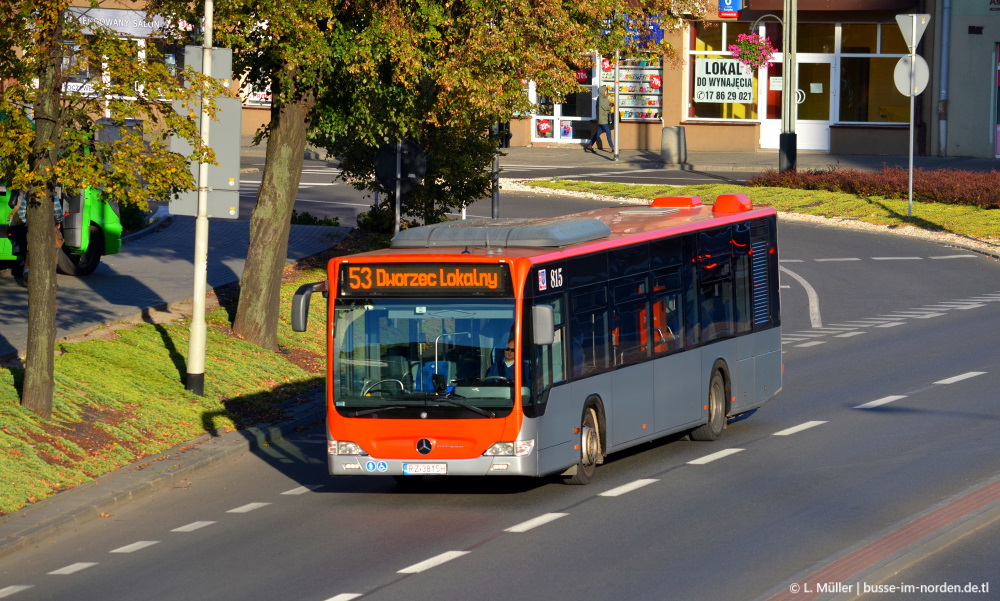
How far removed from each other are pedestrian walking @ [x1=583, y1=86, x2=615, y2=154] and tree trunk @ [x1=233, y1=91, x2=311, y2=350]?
30990mm

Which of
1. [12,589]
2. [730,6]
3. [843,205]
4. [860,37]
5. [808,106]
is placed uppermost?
[730,6]

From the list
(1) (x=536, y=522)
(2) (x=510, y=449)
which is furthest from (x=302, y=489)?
(1) (x=536, y=522)

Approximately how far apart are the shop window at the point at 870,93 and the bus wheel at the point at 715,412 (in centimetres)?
3517

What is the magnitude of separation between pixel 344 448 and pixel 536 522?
194 cm

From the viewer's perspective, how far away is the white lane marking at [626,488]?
12.9 meters

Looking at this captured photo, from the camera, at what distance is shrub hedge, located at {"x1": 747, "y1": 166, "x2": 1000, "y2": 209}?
34.1 meters

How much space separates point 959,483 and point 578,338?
3.42 metres

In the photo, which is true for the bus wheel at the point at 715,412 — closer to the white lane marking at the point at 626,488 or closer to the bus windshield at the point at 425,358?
the white lane marking at the point at 626,488

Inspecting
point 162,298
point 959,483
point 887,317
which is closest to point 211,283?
point 162,298

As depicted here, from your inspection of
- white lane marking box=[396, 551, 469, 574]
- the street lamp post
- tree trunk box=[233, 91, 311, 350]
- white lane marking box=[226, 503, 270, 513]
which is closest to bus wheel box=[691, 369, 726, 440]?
white lane marking box=[226, 503, 270, 513]

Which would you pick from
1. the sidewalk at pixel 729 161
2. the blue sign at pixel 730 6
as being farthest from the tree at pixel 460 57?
the blue sign at pixel 730 6

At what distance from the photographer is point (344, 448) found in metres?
12.9

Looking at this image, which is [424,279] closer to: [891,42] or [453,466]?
[453,466]

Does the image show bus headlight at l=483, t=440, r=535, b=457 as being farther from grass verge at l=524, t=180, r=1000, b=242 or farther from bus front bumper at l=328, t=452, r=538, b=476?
grass verge at l=524, t=180, r=1000, b=242
